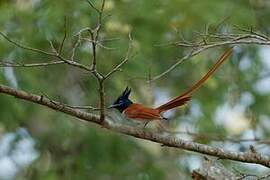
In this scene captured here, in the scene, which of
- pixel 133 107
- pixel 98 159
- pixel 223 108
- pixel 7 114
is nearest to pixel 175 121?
pixel 223 108

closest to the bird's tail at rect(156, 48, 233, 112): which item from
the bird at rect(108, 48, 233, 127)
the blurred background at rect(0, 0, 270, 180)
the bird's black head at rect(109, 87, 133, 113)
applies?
the bird at rect(108, 48, 233, 127)

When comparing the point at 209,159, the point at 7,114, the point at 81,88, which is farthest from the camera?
the point at 81,88

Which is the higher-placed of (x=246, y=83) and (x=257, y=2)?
(x=257, y=2)

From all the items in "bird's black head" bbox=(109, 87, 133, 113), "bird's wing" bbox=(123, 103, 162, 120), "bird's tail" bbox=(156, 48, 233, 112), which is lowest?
"bird's wing" bbox=(123, 103, 162, 120)

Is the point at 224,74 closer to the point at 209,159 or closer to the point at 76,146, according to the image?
the point at 76,146

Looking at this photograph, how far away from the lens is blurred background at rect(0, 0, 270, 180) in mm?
6332

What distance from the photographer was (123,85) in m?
6.86

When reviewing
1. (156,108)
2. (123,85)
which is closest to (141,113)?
(156,108)

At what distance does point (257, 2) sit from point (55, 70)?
7.21 ft

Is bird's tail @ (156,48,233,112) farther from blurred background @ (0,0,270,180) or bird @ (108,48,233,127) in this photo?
blurred background @ (0,0,270,180)

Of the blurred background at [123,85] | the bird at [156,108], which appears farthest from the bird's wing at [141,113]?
the blurred background at [123,85]

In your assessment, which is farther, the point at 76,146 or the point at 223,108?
the point at 223,108

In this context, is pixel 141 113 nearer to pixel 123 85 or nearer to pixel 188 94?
pixel 188 94

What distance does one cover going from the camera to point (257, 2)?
8.21 meters
